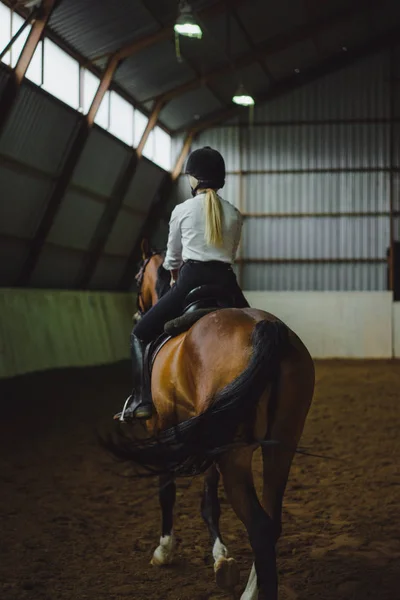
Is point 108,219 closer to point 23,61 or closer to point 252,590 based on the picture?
point 23,61

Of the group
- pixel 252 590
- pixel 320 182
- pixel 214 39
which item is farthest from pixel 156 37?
pixel 252 590

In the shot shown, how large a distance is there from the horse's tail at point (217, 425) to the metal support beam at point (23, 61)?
9.66 metres

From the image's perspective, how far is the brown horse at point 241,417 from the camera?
3.13 meters

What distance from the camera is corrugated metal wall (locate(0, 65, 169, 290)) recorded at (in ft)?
42.8

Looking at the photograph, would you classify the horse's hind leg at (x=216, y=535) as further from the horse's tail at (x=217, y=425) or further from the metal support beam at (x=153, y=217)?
the metal support beam at (x=153, y=217)

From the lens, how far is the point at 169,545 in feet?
14.0

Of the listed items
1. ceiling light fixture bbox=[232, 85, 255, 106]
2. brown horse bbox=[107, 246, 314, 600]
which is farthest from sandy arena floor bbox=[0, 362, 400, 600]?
ceiling light fixture bbox=[232, 85, 255, 106]

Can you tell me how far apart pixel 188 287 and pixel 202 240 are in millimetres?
274

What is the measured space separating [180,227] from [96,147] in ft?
39.7

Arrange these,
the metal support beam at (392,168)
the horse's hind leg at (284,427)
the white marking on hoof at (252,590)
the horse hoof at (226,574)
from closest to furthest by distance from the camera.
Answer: the horse's hind leg at (284,427) → the white marking on hoof at (252,590) → the horse hoof at (226,574) → the metal support beam at (392,168)

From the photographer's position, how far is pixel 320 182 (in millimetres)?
20688

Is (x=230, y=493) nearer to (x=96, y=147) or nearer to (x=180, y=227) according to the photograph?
(x=180, y=227)

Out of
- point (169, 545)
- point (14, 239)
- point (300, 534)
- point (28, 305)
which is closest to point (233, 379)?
point (169, 545)

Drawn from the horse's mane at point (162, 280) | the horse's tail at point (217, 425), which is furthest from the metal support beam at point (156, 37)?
the horse's tail at point (217, 425)
